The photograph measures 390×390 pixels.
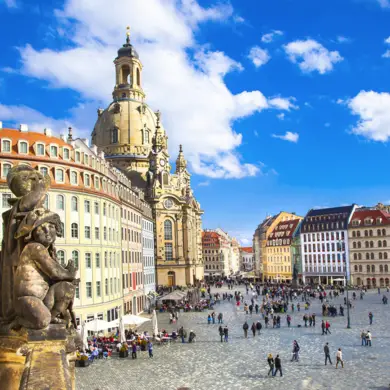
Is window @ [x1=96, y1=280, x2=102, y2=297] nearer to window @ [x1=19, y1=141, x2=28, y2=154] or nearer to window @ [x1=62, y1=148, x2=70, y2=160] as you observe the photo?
window @ [x1=62, y1=148, x2=70, y2=160]

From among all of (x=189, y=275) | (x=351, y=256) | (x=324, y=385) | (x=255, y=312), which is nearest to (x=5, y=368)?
(x=324, y=385)

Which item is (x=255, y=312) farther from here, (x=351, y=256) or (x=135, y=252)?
(x=351, y=256)

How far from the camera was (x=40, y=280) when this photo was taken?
611 centimetres

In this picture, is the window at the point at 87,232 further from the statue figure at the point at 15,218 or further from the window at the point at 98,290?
the statue figure at the point at 15,218

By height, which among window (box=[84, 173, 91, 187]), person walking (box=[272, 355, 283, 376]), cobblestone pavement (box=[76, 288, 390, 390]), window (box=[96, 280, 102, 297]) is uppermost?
window (box=[84, 173, 91, 187])

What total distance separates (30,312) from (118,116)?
11531 centimetres

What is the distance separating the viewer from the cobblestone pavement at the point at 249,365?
25.3 meters

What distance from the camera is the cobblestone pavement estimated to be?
83.1ft

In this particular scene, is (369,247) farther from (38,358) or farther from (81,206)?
(38,358)

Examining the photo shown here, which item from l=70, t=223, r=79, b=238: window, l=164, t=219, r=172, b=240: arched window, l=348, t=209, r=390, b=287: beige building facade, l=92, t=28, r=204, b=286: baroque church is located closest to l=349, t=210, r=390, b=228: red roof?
l=348, t=209, r=390, b=287: beige building facade

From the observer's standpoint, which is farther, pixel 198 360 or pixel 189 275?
pixel 189 275

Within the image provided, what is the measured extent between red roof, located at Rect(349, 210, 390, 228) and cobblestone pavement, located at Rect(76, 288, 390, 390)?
63.4 meters

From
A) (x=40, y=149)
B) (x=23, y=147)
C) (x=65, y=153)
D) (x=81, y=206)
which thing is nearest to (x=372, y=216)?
(x=81, y=206)

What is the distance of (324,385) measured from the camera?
80.8 ft
